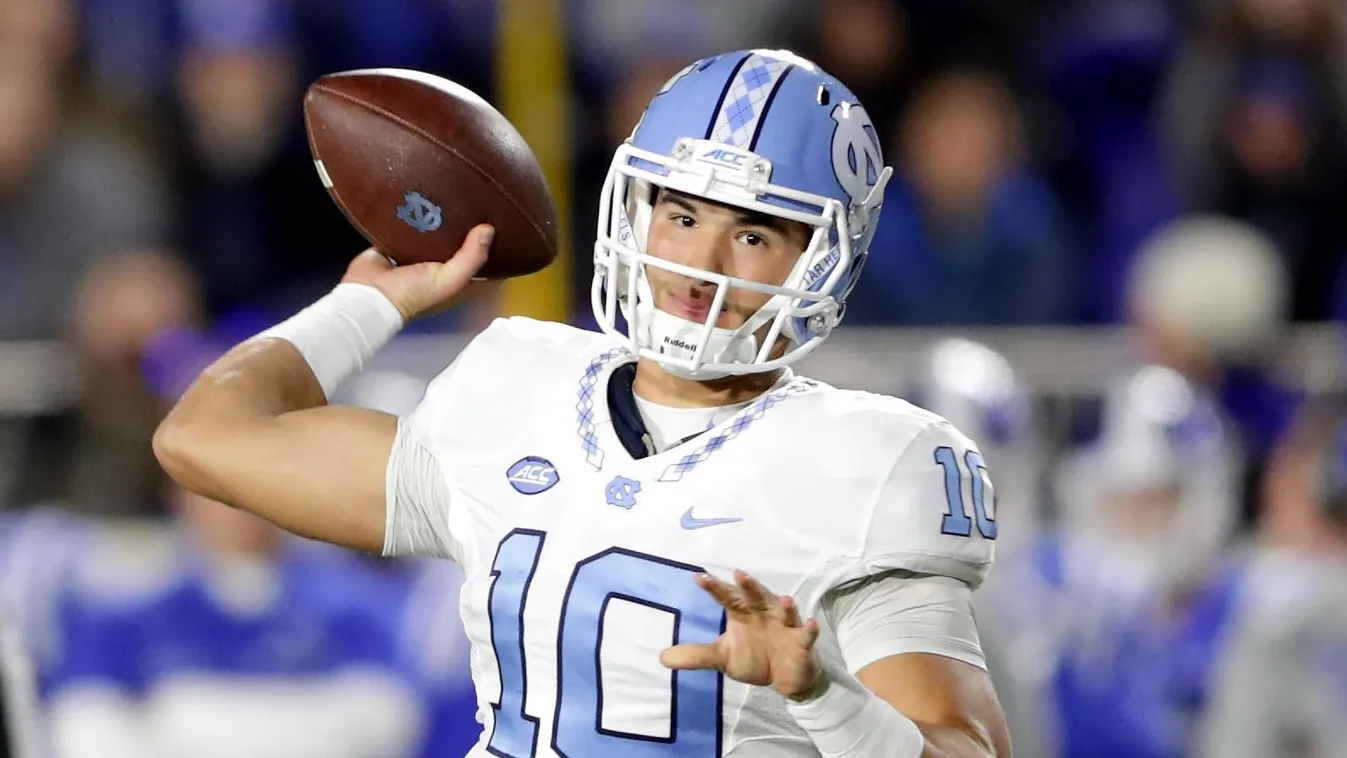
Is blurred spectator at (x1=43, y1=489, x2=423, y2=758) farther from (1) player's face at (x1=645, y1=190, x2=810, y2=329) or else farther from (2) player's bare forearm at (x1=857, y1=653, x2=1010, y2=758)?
(2) player's bare forearm at (x1=857, y1=653, x2=1010, y2=758)

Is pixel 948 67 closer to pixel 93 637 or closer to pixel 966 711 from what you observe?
pixel 93 637

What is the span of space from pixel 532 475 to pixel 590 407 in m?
0.10

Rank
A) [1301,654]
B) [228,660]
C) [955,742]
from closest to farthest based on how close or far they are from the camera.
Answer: [955,742], [1301,654], [228,660]

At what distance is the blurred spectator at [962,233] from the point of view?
17.5 feet

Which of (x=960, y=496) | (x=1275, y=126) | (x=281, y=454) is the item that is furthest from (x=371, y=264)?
(x=1275, y=126)

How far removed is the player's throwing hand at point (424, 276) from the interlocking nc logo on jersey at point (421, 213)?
4 cm

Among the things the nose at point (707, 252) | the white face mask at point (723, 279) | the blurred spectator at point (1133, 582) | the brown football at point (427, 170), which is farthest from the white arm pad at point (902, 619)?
the blurred spectator at point (1133, 582)

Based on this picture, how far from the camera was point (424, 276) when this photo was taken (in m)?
2.36

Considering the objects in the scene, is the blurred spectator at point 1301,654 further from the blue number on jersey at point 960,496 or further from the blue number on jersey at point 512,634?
the blue number on jersey at point 512,634

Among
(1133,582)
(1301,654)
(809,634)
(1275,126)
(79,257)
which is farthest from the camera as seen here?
(1275,126)

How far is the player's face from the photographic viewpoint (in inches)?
82.9

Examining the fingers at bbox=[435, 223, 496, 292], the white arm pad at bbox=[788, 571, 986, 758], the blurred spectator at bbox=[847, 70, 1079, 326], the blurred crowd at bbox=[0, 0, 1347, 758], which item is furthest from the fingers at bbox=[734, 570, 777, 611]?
the blurred spectator at bbox=[847, 70, 1079, 326]

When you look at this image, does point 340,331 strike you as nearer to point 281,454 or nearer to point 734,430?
point 281,454

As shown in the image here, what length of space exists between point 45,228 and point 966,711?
13.1ft
